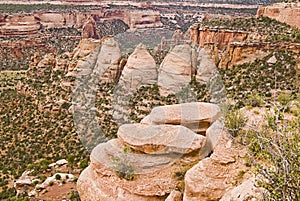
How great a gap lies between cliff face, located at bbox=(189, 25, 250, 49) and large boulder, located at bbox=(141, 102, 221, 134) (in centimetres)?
1592

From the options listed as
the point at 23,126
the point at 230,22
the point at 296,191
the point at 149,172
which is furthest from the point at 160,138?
the point at 230,22

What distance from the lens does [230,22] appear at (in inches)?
1331

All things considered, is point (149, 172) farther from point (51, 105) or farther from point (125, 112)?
point (51, 105)

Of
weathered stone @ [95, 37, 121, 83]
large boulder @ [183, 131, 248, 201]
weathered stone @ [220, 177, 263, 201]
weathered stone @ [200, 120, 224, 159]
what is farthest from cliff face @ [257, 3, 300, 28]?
weathered stone @ [220, 177, 263, 201]

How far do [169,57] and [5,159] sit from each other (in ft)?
44.0

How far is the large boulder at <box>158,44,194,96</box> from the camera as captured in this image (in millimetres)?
25828

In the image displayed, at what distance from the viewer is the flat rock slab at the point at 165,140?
13398 mm

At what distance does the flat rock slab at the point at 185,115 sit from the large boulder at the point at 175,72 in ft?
32.9

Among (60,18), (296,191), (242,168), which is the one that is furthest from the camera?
(60,18)

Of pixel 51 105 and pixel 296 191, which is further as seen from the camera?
pixel 51 105

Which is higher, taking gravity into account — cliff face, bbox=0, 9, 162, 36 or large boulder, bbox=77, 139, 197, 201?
large boulder, bbox=77, 139, 197, 201

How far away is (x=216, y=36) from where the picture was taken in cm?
3228

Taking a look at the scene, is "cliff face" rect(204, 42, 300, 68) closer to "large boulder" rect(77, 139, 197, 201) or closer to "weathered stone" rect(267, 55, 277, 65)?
"weathered stone" rect(267, 55, 277, 65)

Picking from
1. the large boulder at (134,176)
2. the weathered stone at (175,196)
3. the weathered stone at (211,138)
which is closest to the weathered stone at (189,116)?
the weathered stone at (211,138)
